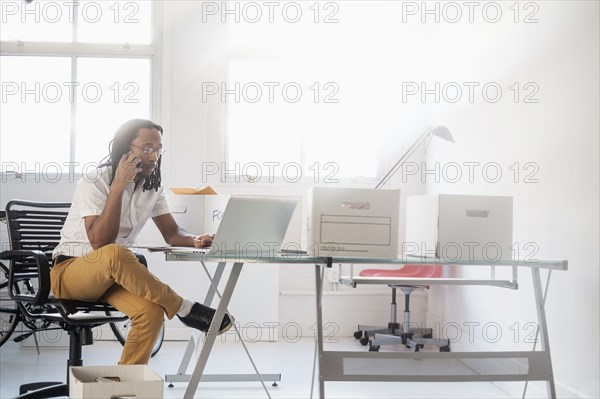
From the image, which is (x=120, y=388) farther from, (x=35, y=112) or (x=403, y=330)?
(x=35, y=112)

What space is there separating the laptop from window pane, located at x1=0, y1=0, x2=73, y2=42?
3497 mm

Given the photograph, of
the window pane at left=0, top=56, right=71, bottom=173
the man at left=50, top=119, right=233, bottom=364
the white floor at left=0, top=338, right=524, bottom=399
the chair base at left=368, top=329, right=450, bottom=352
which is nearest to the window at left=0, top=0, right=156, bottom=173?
the window pane at left=0, top=56, right=71, bottom=173

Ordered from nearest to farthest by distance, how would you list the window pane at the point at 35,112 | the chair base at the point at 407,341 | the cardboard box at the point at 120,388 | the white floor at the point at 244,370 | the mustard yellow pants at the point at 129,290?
the cardboard box at the point at 120,388, the mustard yellow pants at the point at 129,290, the white floor at the point at 244,370, the chair base at the point at 407,341, the window pane at the point at 35,112

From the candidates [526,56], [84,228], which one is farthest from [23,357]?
[526,56]

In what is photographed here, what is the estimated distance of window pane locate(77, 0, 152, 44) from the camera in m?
5.52

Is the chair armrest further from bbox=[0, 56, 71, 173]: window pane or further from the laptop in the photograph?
bbox=[0, 56, 71, 173]: window pane

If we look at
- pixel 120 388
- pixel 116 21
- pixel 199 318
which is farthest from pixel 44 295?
pixel 116 21

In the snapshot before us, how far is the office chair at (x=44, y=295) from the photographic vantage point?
309 cm

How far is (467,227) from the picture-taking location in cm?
281

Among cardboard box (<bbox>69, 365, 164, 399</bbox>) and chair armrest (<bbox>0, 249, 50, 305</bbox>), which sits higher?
chair armrest (<bbox>0, 249, 50, 305</bbox>)

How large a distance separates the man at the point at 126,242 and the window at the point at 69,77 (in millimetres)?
2206

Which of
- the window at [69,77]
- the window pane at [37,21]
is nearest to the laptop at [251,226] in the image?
the window at [69,77]

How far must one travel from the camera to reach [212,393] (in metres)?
3.79

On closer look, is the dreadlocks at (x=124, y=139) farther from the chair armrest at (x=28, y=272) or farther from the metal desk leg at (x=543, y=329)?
the metal desk leg at (x=543, y=329)
